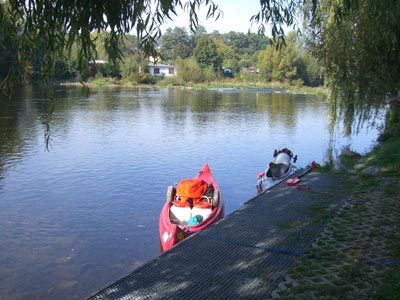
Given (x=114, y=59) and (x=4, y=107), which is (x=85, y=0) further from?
(x=4, y=107)

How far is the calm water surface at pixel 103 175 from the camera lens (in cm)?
710

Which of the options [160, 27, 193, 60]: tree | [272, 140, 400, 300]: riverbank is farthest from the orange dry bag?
[160, 27, 193, 60]: tree

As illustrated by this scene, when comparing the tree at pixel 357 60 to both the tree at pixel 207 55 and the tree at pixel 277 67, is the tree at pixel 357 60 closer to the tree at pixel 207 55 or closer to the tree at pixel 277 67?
the tree at pixel 277 67

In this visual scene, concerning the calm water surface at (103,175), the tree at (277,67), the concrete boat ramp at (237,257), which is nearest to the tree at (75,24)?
the concrete boat ramp at (237,257)

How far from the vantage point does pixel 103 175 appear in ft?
41.5

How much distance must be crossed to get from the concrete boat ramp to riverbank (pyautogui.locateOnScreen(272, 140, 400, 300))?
18cm

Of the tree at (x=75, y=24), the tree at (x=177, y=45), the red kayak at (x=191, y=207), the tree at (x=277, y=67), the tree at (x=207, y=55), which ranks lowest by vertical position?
the red kayak at (x=191, y=207)

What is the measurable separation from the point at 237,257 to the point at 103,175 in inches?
322

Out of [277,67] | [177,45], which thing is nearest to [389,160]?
[277,67]

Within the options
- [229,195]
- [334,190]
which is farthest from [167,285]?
[229,195]

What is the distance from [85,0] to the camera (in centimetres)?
306

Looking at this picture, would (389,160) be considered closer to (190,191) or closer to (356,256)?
(190,191)

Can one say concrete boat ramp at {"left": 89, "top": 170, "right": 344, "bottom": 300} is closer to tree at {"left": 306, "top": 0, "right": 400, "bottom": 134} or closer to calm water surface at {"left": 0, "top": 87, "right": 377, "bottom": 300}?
calm water surface at {"left": 0, "top": 87, "right": 377, "bottom": 300}

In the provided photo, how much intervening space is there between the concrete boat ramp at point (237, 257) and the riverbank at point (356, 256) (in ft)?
0.59
